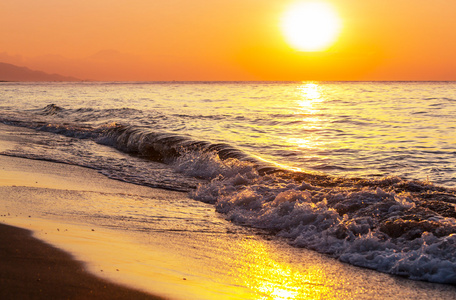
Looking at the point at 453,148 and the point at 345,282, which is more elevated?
the point at 453,148

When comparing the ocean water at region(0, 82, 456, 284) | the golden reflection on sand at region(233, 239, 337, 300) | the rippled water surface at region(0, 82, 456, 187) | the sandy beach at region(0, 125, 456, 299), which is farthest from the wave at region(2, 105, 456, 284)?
the rippled water surface at region(0, 82, 456, 187)

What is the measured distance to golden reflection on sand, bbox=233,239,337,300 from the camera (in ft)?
12.2

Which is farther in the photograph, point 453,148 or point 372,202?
point 453,148

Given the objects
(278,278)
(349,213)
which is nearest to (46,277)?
(278,278)

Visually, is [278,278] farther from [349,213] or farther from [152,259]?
[349,213]

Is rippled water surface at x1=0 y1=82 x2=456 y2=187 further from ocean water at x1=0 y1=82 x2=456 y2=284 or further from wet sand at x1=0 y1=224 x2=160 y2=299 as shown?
wet sand at x1=0 y1=224 x2=160 y2=299

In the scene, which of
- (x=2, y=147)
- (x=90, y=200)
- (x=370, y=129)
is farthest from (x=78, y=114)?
(x=90, y=200)

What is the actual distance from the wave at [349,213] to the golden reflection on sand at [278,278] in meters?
0.82

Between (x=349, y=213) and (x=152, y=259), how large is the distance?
11.8 feet

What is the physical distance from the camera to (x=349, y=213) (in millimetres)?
6570

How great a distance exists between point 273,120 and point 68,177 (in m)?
15.8

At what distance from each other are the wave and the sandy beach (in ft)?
1.05

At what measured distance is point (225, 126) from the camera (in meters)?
20.6

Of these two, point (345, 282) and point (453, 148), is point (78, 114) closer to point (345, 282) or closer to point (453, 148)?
point (453, 148)
